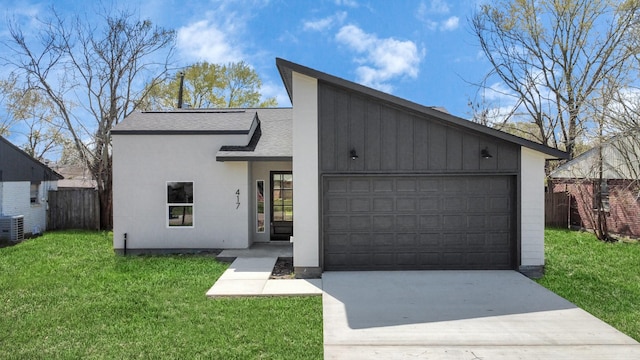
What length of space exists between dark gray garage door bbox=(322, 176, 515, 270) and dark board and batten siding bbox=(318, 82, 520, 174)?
28 cm

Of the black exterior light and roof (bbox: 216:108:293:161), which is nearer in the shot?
the black exterior light

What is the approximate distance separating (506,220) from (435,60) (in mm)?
9906

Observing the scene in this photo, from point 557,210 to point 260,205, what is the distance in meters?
12.3

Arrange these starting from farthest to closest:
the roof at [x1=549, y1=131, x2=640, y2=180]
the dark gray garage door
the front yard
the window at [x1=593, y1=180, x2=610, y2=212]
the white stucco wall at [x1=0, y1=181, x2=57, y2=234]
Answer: the white stucco wall at [x1=0, y1=181, x2=57, y2=234]
the window at [x1=593, y1=180, x2=610, y2=212]
the roof at [x1=549, y1=131, x2=640, y2=180]
the dark gray garage door
the front yard

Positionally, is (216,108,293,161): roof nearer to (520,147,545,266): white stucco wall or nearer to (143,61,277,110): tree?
(520,147,545,266): white stucco wall

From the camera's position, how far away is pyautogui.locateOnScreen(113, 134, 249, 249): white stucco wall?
11062 millimetres

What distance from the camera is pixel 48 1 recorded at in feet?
57.3

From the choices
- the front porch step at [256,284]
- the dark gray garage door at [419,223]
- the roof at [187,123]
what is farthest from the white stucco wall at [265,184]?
the dark gray garage door at [419,223]

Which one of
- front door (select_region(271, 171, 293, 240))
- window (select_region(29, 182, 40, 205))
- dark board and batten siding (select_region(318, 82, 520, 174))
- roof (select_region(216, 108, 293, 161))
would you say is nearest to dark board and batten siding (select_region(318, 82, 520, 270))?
dark board and batten siding (select_region(318, 82, 520, 174))

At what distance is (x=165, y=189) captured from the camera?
11.1m

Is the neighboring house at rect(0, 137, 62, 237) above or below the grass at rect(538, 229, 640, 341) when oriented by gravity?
above

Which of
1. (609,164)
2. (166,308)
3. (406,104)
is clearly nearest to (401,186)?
(406,104)

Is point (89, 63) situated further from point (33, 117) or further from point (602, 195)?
point (602, 195)

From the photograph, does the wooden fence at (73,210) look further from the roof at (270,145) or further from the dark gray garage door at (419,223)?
the dark gray garage door at (419,223)
